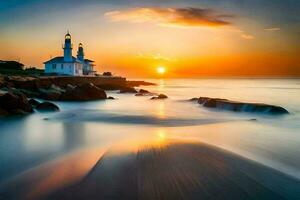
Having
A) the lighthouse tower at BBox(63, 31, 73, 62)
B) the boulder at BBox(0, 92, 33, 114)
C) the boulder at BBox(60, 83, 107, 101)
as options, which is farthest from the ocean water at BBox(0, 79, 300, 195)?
the lighthouse tower at BBox(63, 31, 73, 62)

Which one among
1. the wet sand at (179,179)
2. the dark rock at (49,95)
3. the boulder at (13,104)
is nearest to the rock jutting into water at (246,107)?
the wet sand at (179,179)

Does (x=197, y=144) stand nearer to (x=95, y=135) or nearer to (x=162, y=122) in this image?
(x=95, y=135)

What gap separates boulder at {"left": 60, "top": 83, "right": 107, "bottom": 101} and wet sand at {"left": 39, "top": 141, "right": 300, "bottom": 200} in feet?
76.2

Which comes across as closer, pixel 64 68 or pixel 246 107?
pixel 246 107

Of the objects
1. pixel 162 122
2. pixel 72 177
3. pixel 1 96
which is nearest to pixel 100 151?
pixel 72 177

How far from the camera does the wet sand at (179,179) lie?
6.50 metres

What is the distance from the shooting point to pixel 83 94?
33500 mm

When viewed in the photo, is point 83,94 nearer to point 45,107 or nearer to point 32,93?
point 32,93

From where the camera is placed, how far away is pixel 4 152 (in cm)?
1062

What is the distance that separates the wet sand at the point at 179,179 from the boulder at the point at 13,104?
1198cm

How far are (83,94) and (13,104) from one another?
13.7m

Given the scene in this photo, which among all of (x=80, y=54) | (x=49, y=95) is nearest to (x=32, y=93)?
(x=49, y=95)

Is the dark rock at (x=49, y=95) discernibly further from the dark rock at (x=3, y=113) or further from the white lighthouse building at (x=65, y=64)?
the white lighthouse building at (x=65, y=64)

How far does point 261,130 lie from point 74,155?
9.87m
